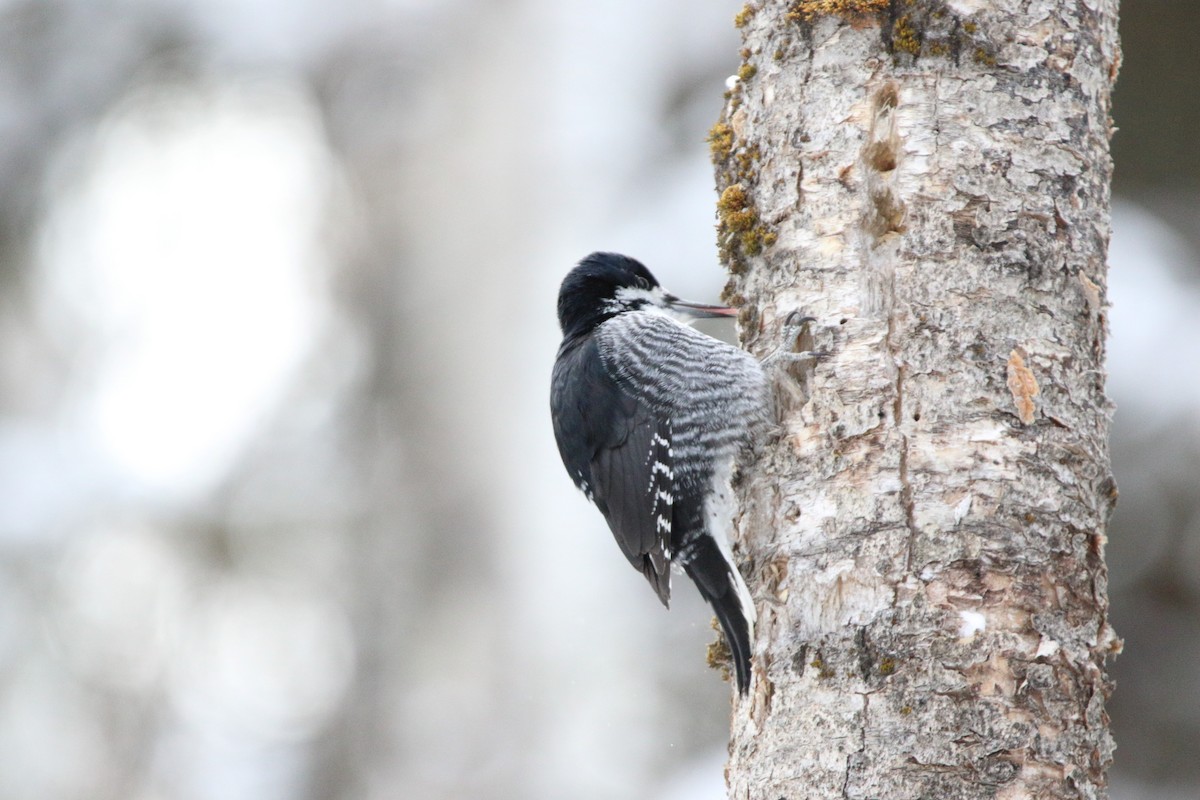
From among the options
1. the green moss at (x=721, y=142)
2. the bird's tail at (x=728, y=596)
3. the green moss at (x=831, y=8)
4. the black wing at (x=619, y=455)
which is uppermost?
the green moss at (x=831, y=8)

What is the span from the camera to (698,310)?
318cm

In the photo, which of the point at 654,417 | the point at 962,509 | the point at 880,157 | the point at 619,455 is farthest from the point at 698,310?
the point at 962,509

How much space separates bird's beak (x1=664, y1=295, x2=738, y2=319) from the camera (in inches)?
112

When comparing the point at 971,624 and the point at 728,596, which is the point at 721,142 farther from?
the point at 971,624

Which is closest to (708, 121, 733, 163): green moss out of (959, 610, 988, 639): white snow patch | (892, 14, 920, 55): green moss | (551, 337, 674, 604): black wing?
(892, 14, 920, 55): green moss

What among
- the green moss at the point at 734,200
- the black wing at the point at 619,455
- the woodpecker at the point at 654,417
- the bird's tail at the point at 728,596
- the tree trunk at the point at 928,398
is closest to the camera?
the tree trunk at the point at 928,398

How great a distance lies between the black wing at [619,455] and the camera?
306 centimetres

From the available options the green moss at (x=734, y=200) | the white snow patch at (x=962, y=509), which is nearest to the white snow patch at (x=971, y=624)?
the white snow patch at (x=962, y=509)

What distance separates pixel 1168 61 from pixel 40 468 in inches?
242

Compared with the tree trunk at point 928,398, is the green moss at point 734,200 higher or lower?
higher

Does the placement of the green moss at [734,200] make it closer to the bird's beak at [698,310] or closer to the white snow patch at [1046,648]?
the bird's beak at [698,310]

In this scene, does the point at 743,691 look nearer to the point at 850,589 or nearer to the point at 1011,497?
the point at 850,589

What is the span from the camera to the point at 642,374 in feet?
10.9

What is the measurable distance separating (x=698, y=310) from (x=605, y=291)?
1.82ft
